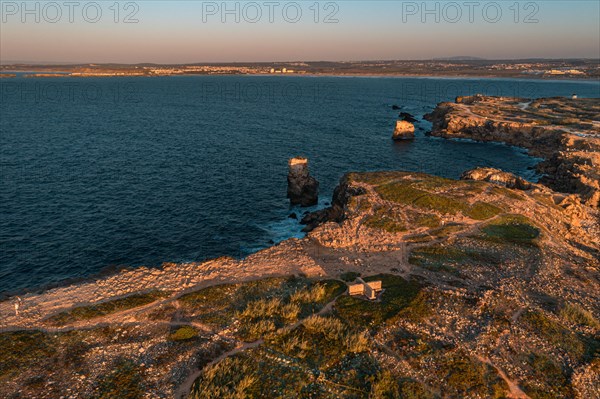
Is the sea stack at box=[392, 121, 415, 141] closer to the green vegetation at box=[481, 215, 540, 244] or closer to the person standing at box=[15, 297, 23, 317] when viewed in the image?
the green vegetation at box=[481, 215, 540, 244]

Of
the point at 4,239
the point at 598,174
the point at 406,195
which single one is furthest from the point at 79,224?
the point at 598,174

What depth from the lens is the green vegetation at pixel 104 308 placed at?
28.0 metres

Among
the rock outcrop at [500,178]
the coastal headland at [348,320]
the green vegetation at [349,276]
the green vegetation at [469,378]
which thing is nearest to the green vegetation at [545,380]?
the coastal headland at [348,320]

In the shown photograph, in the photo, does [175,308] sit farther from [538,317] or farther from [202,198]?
[202,198]

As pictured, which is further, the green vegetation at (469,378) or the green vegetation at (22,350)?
the green vegetation at (22,350)

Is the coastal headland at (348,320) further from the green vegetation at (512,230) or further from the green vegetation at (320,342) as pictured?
the green vegetation at (512,230)

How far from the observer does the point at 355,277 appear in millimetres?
34906

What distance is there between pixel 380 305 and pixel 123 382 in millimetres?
19599

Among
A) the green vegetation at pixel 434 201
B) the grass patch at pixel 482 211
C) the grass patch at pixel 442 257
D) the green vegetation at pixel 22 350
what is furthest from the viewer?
the green vegetation at pixel 434 201

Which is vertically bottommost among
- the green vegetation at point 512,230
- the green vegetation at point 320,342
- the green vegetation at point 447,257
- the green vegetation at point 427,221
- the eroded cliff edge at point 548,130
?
the green vegetation at point 320,342

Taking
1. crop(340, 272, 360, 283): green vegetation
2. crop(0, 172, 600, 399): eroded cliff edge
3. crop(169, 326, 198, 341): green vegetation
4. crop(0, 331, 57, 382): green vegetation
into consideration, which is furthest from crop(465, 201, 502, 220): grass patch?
crop(0, 331, 57, 382): green vegetation

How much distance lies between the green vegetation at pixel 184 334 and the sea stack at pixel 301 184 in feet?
138

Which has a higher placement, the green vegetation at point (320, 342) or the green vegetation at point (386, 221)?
the green vegetation at point (386, 221)

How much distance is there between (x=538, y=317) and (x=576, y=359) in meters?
4.19
